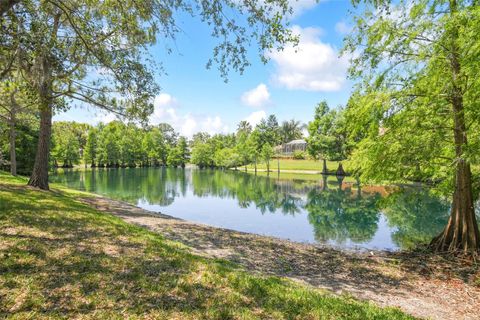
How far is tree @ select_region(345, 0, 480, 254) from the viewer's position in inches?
315

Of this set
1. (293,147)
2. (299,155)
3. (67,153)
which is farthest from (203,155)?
(67,153)

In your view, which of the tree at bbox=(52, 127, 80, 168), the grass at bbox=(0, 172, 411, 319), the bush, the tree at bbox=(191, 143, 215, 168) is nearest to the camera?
the grass at bbox=(0, 172, 411, 319)

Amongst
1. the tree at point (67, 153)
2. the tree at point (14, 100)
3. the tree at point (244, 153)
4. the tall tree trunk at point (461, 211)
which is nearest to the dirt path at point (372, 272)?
the tall tree trunk at point (461, 211)

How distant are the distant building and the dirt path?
74510 mm

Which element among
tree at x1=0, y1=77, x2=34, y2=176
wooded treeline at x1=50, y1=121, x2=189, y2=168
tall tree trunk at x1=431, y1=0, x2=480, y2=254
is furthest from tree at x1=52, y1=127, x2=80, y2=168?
tall tree trunk at x1=431, y1=0, x2=480, y2=254

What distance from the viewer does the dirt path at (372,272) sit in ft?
19.5

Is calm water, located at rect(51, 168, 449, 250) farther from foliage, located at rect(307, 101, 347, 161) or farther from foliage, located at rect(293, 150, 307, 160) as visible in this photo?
foliage, located at rect(293, 150, 307, 160)

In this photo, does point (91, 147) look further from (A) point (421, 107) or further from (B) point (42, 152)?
(A) point (421, 107)

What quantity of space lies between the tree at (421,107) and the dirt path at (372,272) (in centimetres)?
166

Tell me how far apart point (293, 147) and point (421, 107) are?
7891cm

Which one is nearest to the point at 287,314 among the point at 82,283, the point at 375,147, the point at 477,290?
the point at 82,283

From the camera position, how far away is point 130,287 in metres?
4.61

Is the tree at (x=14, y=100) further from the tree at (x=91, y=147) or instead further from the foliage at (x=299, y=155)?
the foliage at (x=299, y=155)

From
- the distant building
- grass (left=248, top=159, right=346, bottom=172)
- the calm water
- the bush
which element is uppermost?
the distant building
